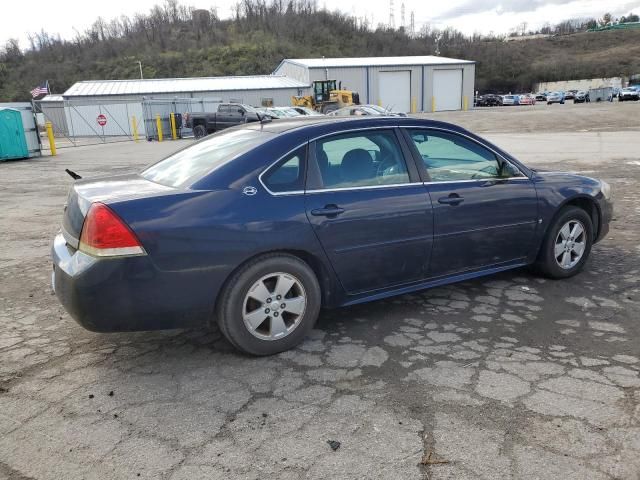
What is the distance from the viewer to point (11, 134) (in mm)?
18547

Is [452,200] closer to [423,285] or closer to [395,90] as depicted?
[423,285]

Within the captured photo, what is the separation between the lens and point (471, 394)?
3025mm

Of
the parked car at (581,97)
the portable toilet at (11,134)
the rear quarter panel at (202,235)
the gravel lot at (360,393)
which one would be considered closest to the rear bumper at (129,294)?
the rear quarter panel at (202,235)

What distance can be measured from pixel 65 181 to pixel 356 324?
11.4 metres

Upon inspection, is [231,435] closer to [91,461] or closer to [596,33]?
[91,461]

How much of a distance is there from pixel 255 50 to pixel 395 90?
32.1 m

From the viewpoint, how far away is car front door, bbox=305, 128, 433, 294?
360 cm

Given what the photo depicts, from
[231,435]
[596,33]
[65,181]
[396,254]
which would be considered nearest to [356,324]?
[396,254]

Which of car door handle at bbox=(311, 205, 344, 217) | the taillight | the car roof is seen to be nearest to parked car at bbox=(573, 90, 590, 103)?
the car roof

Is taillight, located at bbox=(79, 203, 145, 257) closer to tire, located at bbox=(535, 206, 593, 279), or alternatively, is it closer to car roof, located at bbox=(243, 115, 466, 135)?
car roof, located at bbox=(243, 115, 466, 135)

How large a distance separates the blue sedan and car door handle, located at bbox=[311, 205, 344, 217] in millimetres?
14

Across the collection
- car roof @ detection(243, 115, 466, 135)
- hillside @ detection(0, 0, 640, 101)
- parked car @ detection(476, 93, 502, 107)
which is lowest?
parked car @ detection(476, 93, 502, 107)

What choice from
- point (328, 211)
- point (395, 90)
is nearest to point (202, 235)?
point (328, 211)

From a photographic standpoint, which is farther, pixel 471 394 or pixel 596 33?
pixel 596 33
